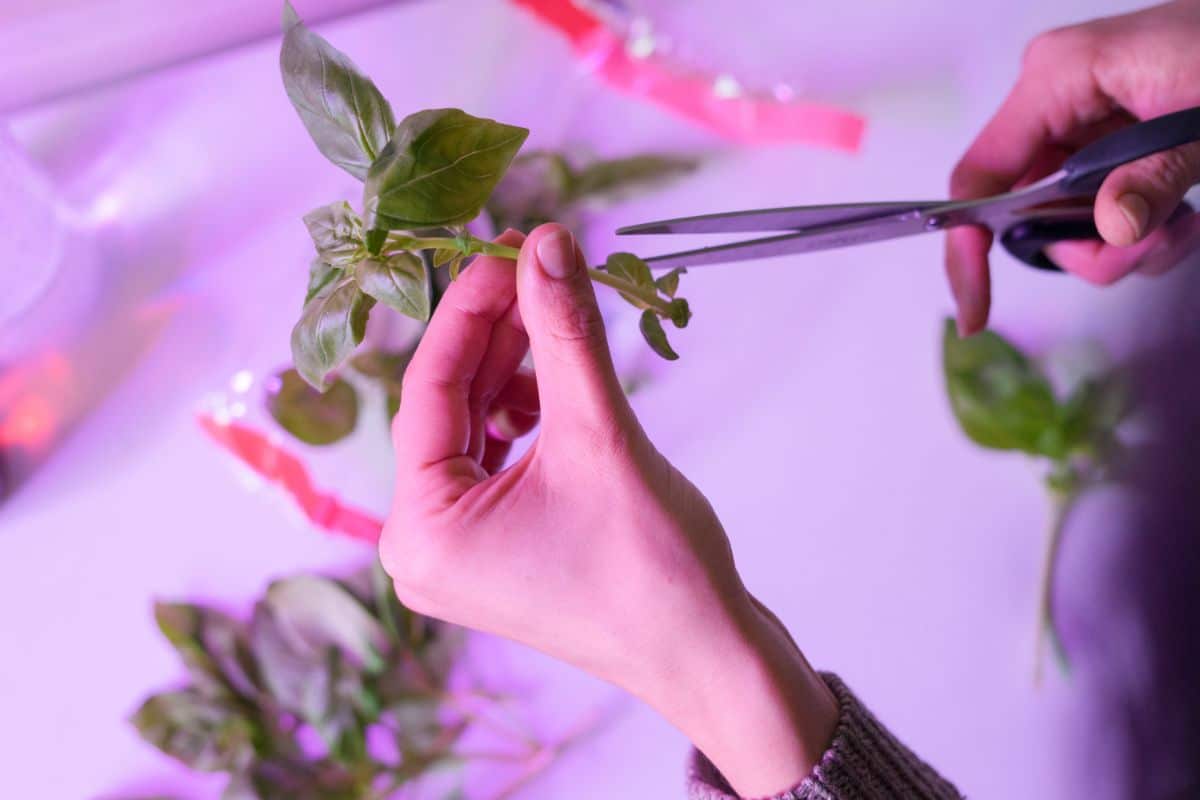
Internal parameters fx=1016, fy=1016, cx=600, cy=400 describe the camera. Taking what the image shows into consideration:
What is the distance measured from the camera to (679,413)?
848mm

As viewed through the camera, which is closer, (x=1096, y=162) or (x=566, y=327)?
(x=566, y=327)

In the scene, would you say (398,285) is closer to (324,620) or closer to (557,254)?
(557,254)

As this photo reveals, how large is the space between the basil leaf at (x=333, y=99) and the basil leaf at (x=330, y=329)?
0.16 feet

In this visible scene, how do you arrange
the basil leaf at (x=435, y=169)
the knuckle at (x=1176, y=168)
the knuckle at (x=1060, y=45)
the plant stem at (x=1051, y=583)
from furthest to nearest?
the plant stem at (x=1051, y=583) → the knuckle at (x=1060, y=45) → the knuckle at (x=1176, y=168) → the basil leaf at (x=435, y=169)

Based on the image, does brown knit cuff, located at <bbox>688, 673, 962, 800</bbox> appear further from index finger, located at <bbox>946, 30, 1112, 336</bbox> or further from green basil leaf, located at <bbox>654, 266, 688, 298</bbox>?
index finger, located at <bbox>946, 30, 1112, 336</bbox>

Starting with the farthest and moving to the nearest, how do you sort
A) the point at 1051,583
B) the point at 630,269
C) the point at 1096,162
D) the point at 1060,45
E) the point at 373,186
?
the point at 1051,583 → the point at 1060,45 → the point at 1096,162 → the point at 630,269 → the point at 373,186

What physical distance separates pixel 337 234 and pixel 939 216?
0.36 metres

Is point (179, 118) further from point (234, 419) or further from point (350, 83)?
point (350, 83)

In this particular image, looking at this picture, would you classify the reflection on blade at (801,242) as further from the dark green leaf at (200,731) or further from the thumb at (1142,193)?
the dark green leaf at (200,731)

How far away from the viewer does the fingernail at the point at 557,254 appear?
42cm

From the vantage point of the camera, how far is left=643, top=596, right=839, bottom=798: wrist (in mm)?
477

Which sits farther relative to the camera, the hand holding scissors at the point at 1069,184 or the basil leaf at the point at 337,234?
the hand holding scissors at the point at 1069,184

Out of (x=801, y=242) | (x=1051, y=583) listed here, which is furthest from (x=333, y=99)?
(x=1051, y=583)

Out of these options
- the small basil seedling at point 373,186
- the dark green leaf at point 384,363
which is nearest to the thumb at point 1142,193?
the small basil seedling at point 373,186
